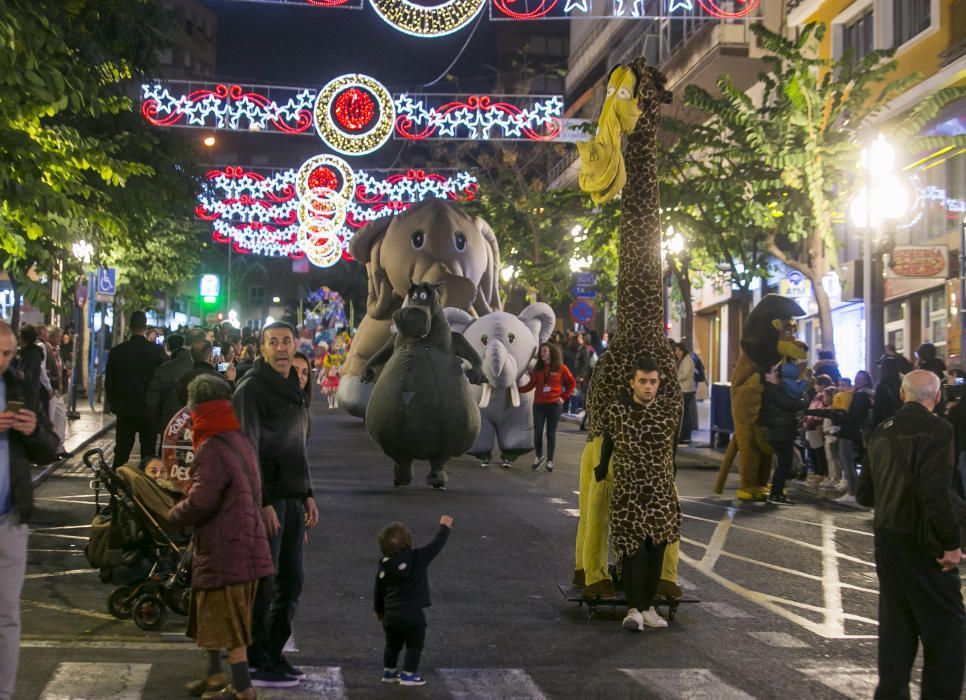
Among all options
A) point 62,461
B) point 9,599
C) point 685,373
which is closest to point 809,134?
point 685,373

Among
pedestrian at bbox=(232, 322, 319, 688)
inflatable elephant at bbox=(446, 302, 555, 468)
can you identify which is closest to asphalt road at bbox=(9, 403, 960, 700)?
pedestrian at bbox=(232, 322, 319, 688)

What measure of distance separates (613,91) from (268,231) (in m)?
34.4

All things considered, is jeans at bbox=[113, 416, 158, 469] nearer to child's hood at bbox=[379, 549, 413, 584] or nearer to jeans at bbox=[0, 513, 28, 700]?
child's hood at bbox=[379, 549, 413, 584]

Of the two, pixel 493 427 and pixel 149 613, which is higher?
pixel 493 427

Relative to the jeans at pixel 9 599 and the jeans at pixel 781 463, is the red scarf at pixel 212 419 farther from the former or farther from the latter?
the jeans at pixel 781 463

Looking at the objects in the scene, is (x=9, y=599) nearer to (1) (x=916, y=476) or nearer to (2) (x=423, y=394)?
(1) (x=916, y=476)

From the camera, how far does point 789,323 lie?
15.6 meters

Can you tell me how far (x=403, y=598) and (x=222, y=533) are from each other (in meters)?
1.04

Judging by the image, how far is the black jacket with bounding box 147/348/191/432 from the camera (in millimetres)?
13414

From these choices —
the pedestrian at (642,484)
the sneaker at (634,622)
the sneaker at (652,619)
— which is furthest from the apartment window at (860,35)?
the sneaker at (634,622)

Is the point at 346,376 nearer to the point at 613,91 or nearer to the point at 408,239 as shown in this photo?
the point at 408,239

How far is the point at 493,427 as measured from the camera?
19.4 metres

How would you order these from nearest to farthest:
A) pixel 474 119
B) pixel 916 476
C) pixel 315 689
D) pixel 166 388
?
pixel 916 476 < pixel 315 689 < pixel 166 388 < pixel 474 119

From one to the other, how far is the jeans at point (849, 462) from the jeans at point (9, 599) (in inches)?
474
